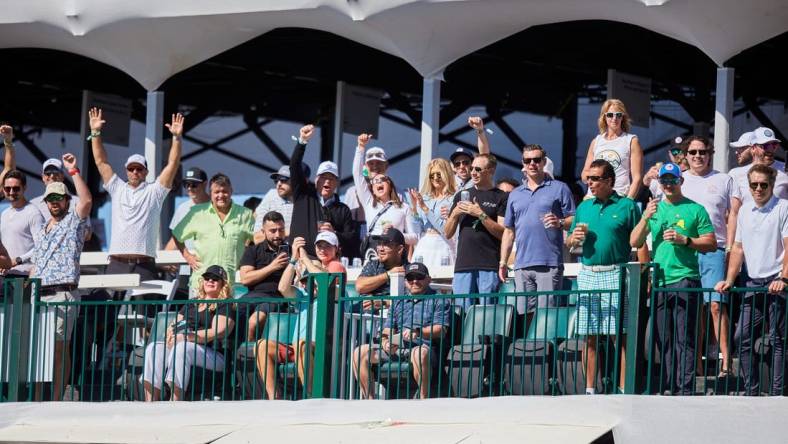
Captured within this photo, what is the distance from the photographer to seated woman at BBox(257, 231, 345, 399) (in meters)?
10.6

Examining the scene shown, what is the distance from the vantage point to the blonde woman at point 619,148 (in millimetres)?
12438

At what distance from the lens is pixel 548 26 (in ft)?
54.0

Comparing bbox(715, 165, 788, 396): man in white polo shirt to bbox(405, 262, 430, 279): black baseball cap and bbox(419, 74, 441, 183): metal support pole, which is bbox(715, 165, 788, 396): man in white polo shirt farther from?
bbox(419, 74, 441, 183): metal support pole

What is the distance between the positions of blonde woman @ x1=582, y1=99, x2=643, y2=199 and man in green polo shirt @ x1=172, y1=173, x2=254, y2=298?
3104 millimetres

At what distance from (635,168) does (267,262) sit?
9.86 feet

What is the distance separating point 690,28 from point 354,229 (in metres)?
3.49

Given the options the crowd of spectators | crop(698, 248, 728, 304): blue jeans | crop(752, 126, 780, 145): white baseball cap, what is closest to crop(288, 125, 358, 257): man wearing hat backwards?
the crowd of spectators

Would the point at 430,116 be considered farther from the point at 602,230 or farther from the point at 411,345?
the point at 411,345

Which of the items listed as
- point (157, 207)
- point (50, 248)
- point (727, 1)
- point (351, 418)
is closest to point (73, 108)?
point (157, 207)

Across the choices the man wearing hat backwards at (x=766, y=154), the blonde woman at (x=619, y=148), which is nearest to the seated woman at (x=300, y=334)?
the blonde woman at (x=619, y=148)

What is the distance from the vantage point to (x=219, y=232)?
534 inches

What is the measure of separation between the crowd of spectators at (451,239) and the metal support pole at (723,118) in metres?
0.97

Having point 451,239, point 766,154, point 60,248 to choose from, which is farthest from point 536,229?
point 60,248

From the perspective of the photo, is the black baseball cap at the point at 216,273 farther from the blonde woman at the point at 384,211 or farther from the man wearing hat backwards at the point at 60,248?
the blonde woman at the point at 384,211
